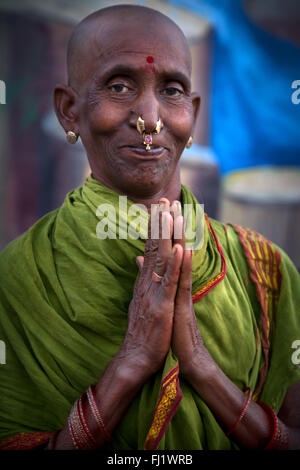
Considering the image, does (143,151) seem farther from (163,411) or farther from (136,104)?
(163,411)

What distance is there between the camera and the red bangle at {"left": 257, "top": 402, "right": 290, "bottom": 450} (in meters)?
1.68

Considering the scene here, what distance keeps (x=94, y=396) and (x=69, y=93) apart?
1054 mm

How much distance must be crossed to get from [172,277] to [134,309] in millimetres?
199

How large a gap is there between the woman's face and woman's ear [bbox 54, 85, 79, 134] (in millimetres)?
84

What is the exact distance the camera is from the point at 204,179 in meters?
3.61

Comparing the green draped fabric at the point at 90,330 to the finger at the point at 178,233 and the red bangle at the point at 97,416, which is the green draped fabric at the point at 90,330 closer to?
the red bangle at the point at 97,416

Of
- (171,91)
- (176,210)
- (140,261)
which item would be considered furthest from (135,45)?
(140,261)

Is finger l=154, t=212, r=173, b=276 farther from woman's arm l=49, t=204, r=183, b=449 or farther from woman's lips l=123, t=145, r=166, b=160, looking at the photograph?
woman's lips l=123, t=145, r=166, b=160

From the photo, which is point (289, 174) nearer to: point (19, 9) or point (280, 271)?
point (280, 271)

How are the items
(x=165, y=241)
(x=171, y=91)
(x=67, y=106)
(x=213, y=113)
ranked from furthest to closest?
(x=213, y=113)
(x=67, y=106)
(x=171, y=91)
(x=165, y=241)

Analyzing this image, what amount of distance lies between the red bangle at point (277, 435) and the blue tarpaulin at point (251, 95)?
2173 millimetres

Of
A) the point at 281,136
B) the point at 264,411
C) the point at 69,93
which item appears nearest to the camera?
the point at 264,411

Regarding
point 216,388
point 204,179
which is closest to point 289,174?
point 204,179

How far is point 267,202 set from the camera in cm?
365
